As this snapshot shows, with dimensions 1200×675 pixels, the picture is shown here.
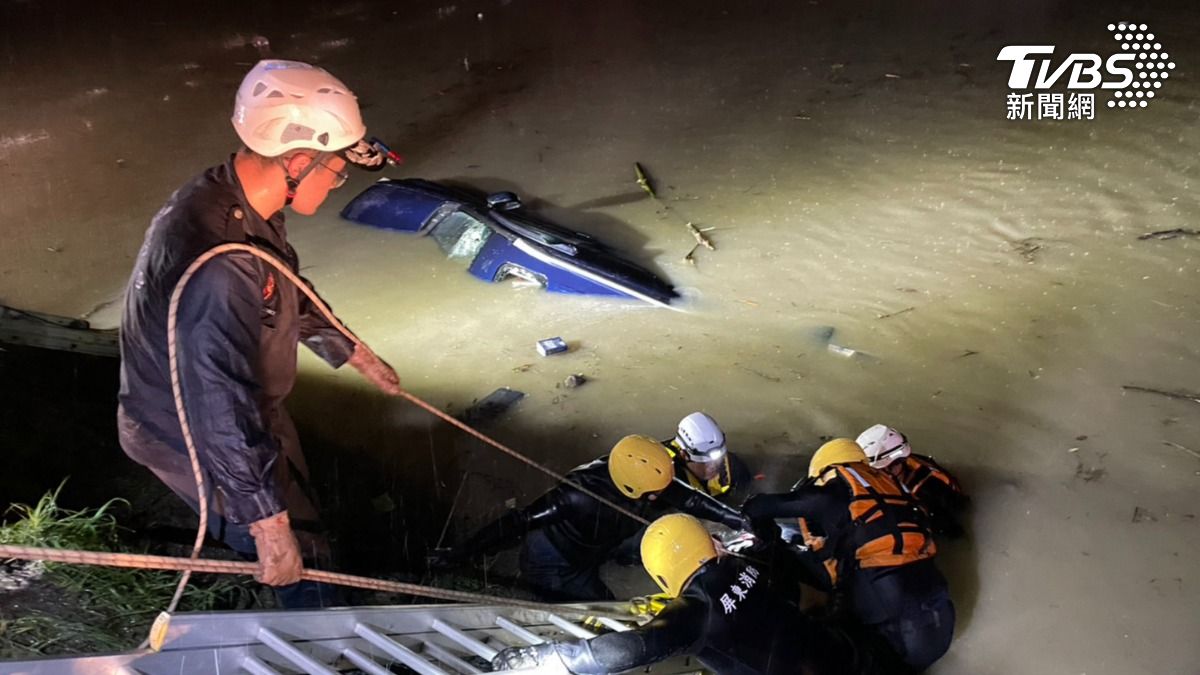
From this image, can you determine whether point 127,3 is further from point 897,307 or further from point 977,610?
point 977,610

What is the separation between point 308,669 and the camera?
2098 millimetres

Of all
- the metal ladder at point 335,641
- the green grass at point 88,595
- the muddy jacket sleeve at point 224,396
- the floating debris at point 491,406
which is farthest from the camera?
the floating debris at point 491,406

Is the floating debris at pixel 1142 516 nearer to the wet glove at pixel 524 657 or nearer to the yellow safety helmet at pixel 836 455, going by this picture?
the yellow safety helmet at pixel 836 455

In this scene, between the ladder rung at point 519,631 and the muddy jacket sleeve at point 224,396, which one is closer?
the muddy jacket sleeve at point 224,396

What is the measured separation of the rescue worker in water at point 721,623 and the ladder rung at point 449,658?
0.64 ft

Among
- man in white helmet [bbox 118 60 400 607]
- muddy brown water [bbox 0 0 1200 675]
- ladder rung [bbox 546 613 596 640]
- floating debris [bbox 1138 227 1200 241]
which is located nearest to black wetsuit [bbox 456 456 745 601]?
muddy brown water [bbox 0 0 1200 675]

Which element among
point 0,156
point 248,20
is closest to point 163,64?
point 248,20

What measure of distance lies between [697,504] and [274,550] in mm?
1908

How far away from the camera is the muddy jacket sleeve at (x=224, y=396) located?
220cm

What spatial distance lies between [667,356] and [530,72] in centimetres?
565

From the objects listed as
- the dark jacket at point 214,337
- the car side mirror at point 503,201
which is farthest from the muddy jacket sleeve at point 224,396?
the car side mirror at point 503,201

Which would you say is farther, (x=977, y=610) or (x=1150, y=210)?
(x=1150, y=210)

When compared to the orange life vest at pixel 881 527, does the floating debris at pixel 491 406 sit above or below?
below

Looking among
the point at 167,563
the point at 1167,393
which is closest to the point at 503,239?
the point at 1167,393
